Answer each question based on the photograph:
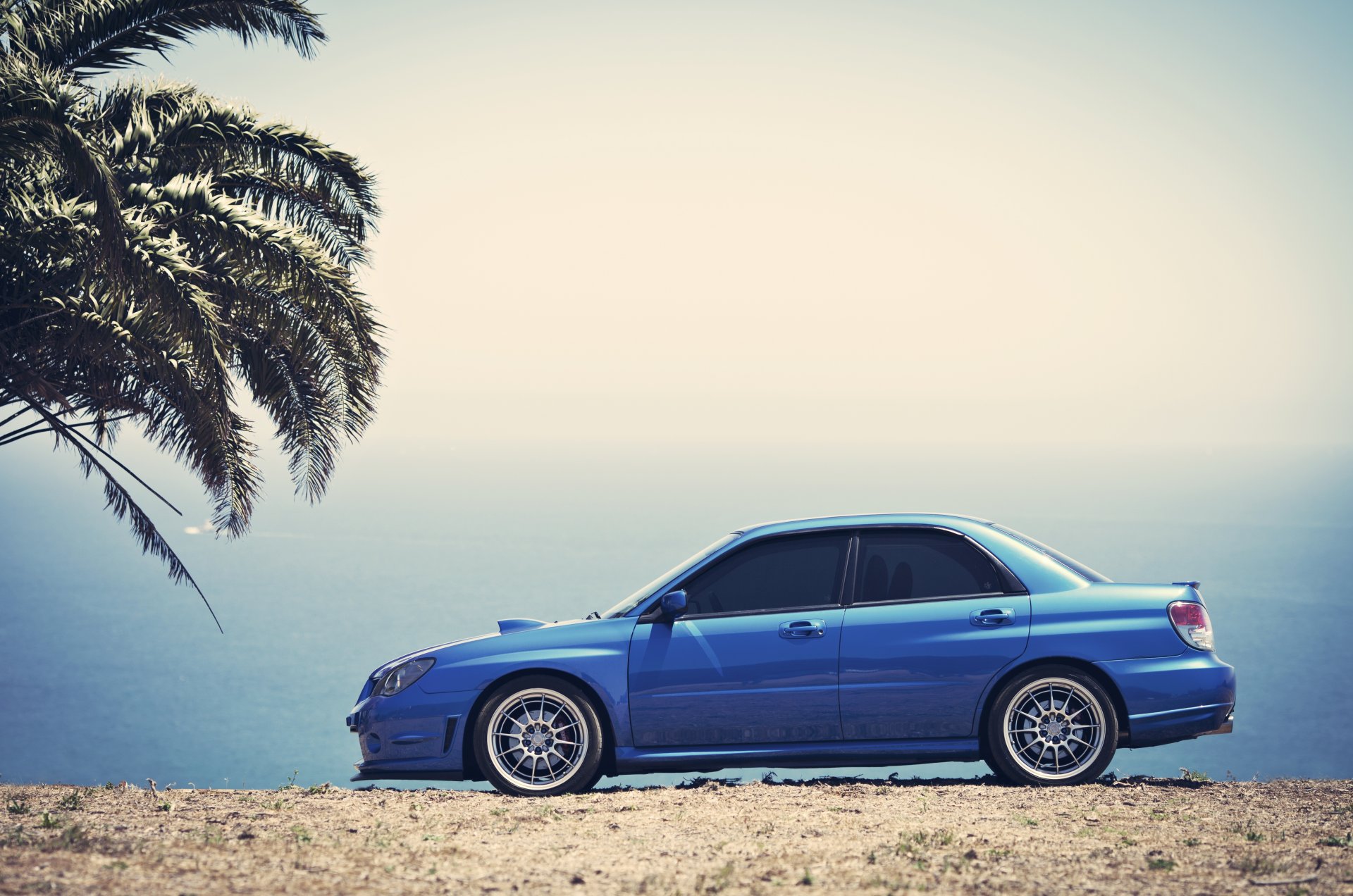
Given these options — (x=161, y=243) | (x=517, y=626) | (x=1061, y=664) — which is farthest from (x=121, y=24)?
(x=1061, y=664)

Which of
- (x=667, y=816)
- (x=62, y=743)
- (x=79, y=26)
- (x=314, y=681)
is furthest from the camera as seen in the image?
(x=314, y=681)

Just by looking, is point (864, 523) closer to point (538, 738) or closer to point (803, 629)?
point (803, 629)

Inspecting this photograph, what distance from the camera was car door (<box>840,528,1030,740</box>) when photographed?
21.2ft

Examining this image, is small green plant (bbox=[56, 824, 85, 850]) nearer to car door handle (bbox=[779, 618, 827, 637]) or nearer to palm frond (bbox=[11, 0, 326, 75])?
car door handle (bbox=[779, 618, 827, 637])

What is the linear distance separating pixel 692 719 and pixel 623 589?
18168 centimetres

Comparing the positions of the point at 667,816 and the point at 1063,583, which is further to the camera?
the point at 1063,583

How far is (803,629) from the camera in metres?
6.52

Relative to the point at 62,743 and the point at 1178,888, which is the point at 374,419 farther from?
the point at 62,743

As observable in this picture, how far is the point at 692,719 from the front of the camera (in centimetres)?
646

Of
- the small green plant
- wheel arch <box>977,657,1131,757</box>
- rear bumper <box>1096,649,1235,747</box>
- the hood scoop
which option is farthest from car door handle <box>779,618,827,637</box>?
the small green plant

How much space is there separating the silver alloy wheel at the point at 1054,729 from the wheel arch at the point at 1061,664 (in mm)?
102

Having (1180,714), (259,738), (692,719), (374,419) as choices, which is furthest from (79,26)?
(259,738)

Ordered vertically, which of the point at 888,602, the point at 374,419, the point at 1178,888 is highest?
the point at 374,419

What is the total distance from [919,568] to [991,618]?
19.9 inches
